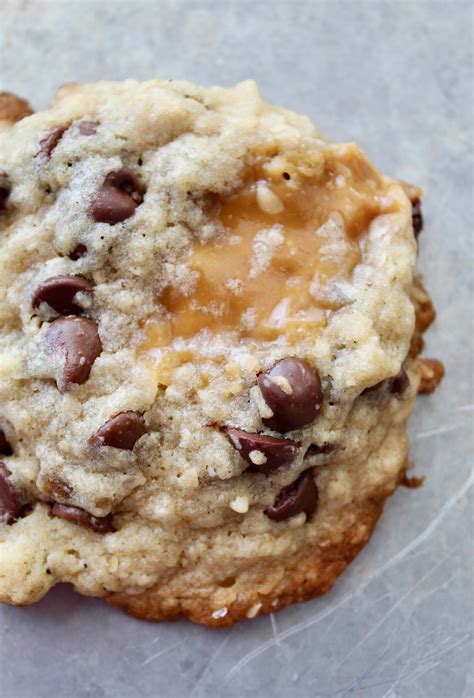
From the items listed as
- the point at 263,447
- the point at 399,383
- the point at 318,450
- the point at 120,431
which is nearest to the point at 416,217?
the point at 399,383

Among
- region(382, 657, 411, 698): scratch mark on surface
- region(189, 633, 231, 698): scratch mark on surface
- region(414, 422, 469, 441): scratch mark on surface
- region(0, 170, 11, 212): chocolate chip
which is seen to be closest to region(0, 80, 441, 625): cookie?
region(0, 170, 11, 212): chocolate chip

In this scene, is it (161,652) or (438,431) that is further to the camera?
(438,431)

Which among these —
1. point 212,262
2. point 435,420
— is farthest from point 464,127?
point 212,262

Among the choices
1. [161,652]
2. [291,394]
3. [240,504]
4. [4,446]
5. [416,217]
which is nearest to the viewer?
[291,394]

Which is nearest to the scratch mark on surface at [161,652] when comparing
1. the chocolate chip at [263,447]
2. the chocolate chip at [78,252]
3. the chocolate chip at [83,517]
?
the chocolate chip at [83,517]

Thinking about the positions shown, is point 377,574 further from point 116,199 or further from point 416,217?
point 116,199

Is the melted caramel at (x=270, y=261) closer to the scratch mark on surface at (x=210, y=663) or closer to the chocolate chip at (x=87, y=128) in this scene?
the chocolate chip at (x=87, y=128)

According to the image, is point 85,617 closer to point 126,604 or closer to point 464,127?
point 126,604
